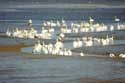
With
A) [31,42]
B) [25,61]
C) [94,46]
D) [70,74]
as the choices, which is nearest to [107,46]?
[94,46]

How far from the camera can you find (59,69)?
1578 inches

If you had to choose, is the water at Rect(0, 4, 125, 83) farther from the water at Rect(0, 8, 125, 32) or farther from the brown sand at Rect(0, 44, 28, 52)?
the water at Rect(0, 8, 125, 32)

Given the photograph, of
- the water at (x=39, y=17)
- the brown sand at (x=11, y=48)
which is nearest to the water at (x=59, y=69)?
the brown sand at (x=11, y=48)

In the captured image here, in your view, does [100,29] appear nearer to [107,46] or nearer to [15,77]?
[107,46]

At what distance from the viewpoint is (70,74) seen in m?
38.3

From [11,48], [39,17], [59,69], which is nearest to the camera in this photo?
[59,69]

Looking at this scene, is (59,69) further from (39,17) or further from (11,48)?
(39,17)

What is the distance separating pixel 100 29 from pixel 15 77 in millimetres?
30025

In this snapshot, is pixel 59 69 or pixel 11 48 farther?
pixel 11 48

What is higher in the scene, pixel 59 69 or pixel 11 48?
pixel 11 48

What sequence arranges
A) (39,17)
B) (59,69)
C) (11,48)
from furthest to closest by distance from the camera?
(39,17) → (11,48) → (59,69)

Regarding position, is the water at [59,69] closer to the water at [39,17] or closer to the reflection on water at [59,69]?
the reflection on water at [59,69]

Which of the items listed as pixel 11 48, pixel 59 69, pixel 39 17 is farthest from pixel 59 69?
pixel 39 17

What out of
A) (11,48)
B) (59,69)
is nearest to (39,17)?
(11,48)
